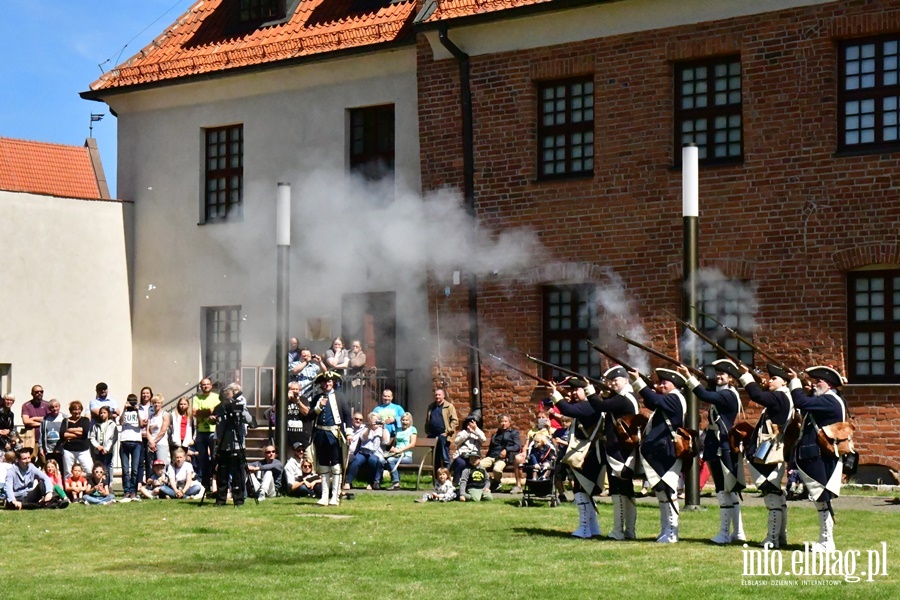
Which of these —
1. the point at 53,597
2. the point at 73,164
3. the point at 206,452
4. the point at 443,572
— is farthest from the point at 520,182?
the point at 73,164

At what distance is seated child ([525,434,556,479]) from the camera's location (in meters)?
20.2

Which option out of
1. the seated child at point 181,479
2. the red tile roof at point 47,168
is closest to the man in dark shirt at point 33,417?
the seated child at point 181,479

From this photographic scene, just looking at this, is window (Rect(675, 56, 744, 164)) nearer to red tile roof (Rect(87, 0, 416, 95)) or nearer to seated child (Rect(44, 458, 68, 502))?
red tile roof (Rect(87, 0, 416, 95))

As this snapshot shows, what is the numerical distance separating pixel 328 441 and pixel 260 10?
1275 cm

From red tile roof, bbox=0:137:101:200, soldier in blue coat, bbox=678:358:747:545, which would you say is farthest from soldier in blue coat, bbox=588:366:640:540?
red tile roof, bbox=0:137:101:200

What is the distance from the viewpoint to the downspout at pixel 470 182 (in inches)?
997

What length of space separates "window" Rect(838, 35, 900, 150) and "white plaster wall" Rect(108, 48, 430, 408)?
7.44 metres

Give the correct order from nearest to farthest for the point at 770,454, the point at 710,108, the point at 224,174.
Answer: the point at 770,454 → the point at 710,108 → the point at 224,174

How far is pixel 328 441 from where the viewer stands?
19.8 metres

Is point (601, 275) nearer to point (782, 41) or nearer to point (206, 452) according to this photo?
point (782, 41)

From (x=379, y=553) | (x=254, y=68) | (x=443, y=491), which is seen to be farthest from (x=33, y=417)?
(x=379, y=553)

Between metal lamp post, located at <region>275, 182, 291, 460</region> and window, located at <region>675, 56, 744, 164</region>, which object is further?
window, located at <region>675, 56, 744, 164</region>

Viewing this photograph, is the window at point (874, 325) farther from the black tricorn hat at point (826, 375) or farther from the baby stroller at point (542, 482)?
the black tricorn hat at point (826, 375)

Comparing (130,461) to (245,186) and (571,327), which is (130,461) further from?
(245,186)
